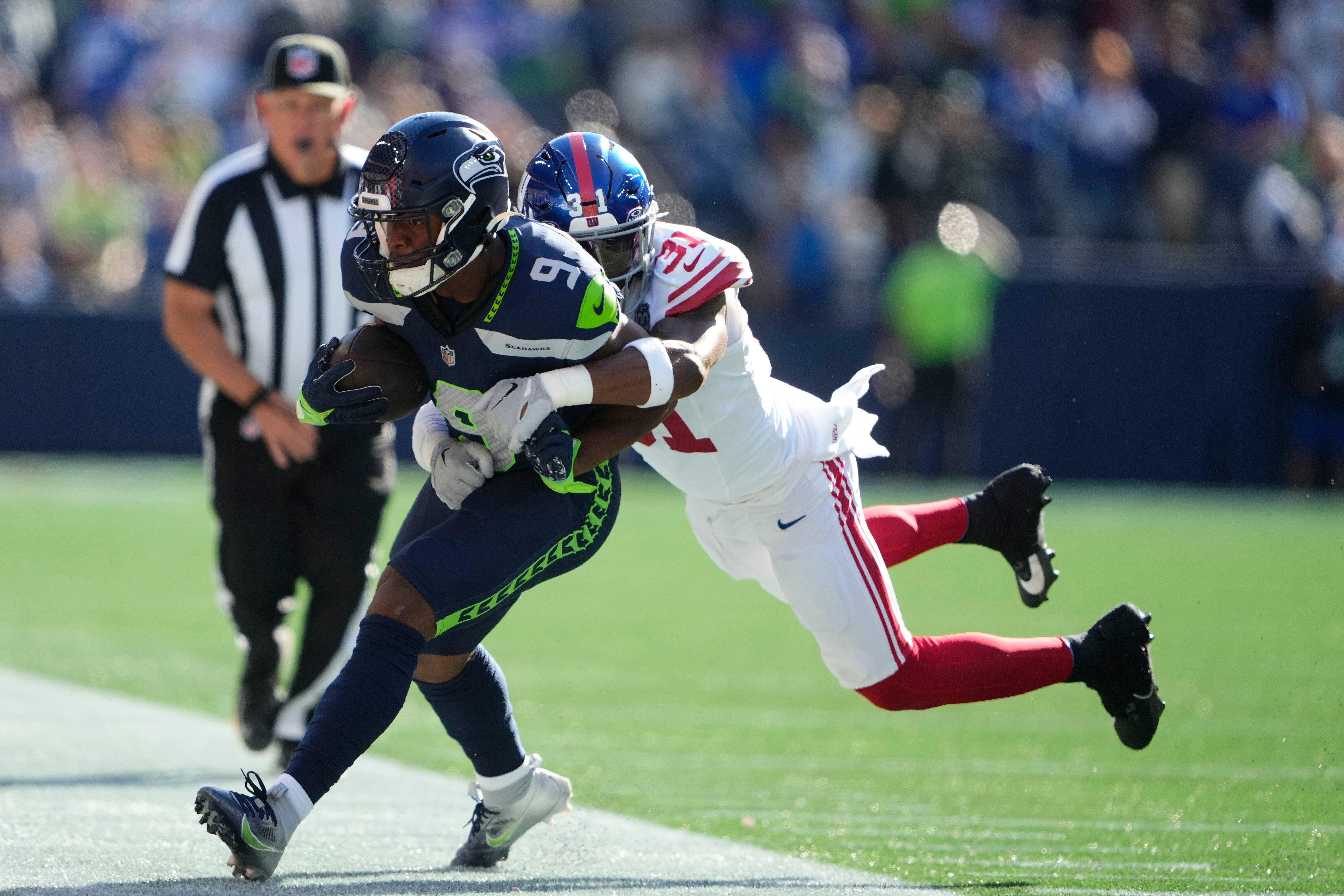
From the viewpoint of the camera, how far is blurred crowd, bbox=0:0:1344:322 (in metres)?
13.5

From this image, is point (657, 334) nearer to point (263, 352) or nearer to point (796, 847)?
point (796, 847)

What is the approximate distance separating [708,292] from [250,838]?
1.47 m

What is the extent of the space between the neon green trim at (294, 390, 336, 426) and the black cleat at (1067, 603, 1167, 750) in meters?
1.80

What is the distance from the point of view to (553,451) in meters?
3.24

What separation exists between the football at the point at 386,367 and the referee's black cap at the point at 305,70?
1.82 metres

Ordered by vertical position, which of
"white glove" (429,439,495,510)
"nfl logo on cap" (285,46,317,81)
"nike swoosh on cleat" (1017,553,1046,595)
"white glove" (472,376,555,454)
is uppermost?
"nfl logo on cap" (285,46,317,81)

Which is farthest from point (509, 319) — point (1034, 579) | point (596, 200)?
point (1034, 579)

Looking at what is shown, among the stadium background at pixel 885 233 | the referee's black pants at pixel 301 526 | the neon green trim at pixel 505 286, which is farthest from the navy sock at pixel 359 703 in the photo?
the stadium background at pixel 885 233

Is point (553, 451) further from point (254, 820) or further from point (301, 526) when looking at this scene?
point (301, 526)

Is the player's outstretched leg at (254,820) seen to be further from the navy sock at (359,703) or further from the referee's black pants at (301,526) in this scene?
the referee's black pants at (301,526)

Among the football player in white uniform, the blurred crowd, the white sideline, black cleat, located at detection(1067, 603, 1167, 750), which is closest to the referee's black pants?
the white sideline

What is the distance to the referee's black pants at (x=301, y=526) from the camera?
5.09 meters

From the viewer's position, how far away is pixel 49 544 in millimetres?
9969

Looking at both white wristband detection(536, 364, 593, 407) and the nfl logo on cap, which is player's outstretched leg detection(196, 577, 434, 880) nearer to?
white wristband detection(536, 364, 593, 407)
